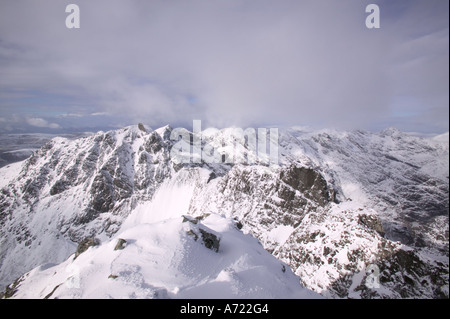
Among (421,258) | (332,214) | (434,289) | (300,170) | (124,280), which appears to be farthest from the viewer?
(300,170)

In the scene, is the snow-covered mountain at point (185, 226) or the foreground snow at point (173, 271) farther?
the snow-covered mountain at point (185, 226)

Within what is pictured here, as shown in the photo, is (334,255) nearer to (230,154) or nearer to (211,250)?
(211,250)

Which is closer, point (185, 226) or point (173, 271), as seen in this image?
point (173, 271)

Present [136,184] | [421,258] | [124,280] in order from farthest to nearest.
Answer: [136,184]
[421,258]
[124,280]

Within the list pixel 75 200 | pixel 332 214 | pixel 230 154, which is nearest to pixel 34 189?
pixel 75 200

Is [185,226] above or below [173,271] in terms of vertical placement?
above
